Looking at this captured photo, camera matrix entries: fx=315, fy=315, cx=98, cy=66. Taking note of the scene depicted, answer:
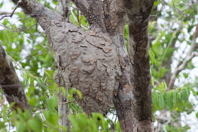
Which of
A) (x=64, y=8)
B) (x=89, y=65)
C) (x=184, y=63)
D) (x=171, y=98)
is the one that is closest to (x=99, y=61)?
(x=89, y=65)

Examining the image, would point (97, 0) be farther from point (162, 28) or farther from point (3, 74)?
point (162, 28)

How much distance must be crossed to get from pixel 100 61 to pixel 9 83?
1021 mm

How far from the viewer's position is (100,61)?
3.29m

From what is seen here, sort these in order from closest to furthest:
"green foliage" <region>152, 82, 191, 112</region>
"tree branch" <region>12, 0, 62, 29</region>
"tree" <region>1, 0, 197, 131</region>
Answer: "tree" <region>1, 0, 197, 131</region>, "tree branch" <region>12, 0, 62, 29</region>, "green foliage" <region>152, 82, 191, 112</region>

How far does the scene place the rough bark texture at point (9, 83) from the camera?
8.54 ft

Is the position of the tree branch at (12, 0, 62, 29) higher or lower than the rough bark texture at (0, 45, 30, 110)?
higher

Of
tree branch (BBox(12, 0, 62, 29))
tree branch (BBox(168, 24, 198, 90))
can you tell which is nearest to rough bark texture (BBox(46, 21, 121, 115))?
tree branch (BBox(12, 0, 62, 29))

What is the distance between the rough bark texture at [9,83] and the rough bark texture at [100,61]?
0.58 metres

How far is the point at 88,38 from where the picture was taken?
11.1 feet

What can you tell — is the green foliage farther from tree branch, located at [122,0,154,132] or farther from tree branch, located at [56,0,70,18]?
tree branch, located at [56,0,70,18]

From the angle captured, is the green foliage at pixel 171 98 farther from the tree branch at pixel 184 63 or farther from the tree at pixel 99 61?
the tree branch at pixel 184 63

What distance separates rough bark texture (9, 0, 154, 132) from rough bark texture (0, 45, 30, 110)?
585mm

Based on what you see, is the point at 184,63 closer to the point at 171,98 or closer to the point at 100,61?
the point at 171,98

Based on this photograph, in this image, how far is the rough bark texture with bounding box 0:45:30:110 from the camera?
260 centimetres
